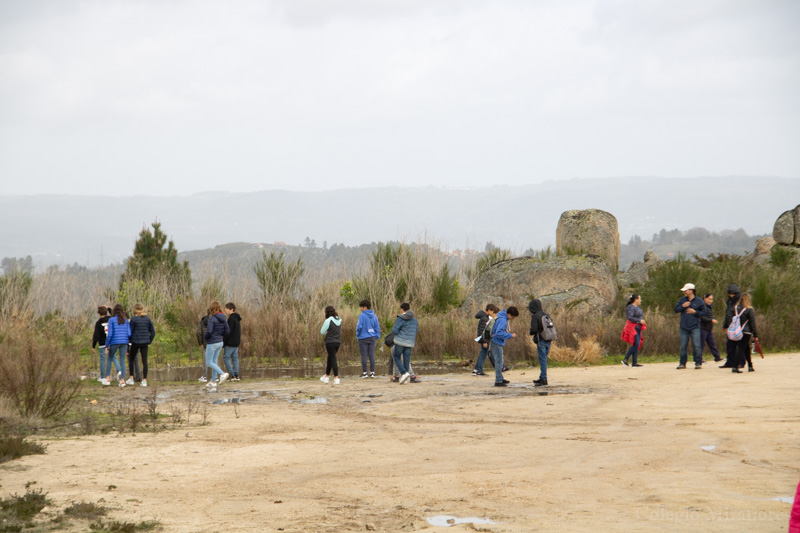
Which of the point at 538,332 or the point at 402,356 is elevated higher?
the point at 538,332

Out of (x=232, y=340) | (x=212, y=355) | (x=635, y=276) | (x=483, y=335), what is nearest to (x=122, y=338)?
(x=212, y=355)

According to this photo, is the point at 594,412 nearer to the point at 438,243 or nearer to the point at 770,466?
the point at 770,466

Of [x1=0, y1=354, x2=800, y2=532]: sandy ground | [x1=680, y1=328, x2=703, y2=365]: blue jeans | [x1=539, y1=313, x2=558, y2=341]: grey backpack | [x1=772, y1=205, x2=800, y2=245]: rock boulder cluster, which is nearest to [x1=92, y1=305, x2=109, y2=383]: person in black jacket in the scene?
[x1=0, y1=354, x2=800, y2=532]: sandy ground

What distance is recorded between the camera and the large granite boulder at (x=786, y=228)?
34094 millimetres

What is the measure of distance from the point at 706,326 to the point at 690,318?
137 cm

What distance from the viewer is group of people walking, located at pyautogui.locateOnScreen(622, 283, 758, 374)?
1608 centimetres

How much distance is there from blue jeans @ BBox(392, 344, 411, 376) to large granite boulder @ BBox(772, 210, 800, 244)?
919 inches

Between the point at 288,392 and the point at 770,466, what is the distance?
897 centimetres

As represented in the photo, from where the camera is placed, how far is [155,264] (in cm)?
3391

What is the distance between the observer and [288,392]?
15.1 m

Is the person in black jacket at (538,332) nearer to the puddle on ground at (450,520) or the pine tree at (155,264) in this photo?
the puddle on ground at (450,520)

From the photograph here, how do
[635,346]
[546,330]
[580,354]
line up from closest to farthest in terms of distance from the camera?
[546,330] → [635,346] → [580,354]

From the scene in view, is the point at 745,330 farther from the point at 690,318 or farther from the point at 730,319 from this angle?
the point at 690,318

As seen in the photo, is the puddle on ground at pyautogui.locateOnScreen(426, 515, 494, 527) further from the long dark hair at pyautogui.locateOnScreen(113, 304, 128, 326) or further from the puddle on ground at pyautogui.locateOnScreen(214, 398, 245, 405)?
the long dark hair at pyautogui.locateOnScreen(113, 304, 128, 326)
